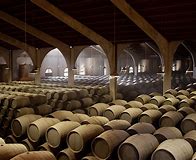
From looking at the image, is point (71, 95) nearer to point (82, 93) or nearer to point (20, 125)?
point (82, 93)

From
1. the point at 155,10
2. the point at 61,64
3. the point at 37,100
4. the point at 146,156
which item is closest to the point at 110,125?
the point at 146,156

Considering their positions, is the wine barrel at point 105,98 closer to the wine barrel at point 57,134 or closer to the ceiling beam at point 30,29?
the ceiling beam at point 30,29

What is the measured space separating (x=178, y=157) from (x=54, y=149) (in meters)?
2.49

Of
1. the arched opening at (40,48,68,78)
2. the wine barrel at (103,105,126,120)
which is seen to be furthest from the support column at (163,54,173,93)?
the arched opening at (40,48,68,78)

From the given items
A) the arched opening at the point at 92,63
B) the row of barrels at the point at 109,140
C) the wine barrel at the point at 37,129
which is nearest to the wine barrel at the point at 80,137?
the row of barrels at the point at 109,140

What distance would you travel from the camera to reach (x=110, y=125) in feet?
19.8

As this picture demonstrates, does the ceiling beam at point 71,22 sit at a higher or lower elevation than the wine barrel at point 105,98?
higher

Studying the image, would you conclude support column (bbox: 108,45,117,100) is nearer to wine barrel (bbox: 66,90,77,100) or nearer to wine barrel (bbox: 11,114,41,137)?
wine barrel (bbox: 66,90,77,100)

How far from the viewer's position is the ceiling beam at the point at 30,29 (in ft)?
39.9

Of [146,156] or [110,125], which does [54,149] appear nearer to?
[110,125]

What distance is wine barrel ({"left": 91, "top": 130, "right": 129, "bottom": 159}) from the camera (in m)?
4.83

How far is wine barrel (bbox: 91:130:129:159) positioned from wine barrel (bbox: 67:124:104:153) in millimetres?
267

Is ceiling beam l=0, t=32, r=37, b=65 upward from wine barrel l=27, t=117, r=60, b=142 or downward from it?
upward

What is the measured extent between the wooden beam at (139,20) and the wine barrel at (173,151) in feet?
17.4
